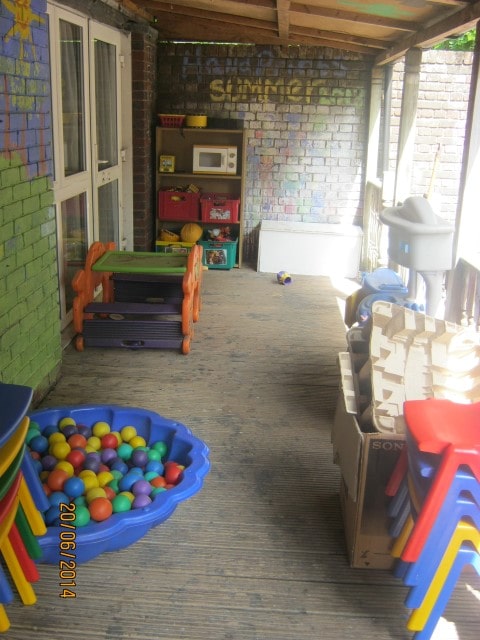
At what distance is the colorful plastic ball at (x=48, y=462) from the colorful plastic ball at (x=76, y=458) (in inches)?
2.6

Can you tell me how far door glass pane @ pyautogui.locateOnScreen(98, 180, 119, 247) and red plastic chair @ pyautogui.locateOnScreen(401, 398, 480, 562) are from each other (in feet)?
14.5

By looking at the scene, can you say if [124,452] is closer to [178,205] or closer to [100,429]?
[100,429]

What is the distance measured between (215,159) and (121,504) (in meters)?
5.36

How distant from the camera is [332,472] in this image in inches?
135

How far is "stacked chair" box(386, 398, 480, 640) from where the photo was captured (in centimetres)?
212

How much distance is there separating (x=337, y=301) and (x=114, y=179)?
2407mm

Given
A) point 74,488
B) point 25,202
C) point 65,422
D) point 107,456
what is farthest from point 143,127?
point 74,488

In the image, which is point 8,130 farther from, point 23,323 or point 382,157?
point 382,157

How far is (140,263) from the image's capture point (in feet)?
17.2

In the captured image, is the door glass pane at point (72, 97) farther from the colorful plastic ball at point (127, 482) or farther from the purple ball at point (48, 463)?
the colorful plastic ball at point (127, 482)

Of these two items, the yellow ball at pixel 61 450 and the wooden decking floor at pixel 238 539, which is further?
the yellow ball at pixel 61 450

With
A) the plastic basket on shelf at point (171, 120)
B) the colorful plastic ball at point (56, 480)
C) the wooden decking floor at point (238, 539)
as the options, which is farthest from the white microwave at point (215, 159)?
the colorful plastic ball at point (56, 480)

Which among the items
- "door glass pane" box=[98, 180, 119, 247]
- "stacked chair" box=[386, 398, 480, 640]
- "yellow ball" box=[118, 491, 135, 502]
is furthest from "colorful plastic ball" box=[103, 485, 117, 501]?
"door glass pane" box=[98, 180, 119, 247]

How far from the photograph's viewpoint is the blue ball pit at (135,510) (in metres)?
2.53
